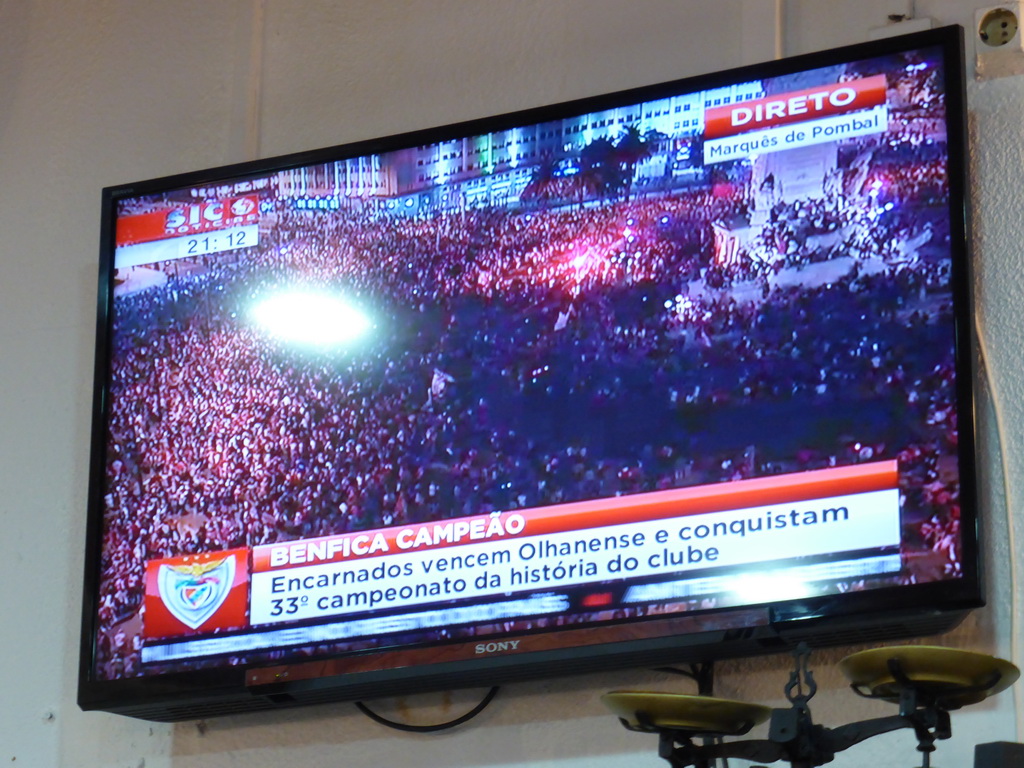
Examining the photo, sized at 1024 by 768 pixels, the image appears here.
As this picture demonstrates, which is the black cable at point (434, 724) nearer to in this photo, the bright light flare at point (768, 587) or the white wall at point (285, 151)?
the white wall at point (285, 151)

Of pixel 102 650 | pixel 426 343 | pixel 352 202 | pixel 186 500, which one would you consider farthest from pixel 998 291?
pixel 102 650

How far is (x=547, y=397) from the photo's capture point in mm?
2615

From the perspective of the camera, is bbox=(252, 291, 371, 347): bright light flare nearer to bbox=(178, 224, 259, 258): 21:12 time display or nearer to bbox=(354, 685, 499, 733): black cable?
bbox=(178, 224, 259, 258): 21:12 time display

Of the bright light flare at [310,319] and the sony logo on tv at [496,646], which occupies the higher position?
the bright light flare at [310,319]

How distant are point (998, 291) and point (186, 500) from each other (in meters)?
1.43

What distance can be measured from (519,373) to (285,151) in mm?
850

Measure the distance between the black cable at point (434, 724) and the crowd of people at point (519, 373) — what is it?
31cm

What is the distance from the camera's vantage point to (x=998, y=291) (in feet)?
8.09

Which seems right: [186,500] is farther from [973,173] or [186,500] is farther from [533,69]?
[973,173]

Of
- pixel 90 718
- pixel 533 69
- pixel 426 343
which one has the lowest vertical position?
pixel 90 718

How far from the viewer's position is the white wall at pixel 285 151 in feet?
8.13

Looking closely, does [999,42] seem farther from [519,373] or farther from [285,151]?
[285,151]
